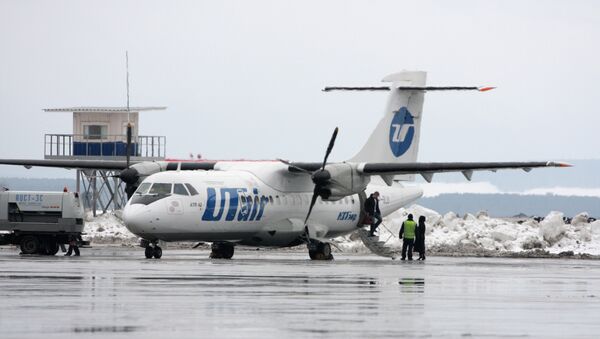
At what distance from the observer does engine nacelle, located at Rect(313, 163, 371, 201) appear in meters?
36.0

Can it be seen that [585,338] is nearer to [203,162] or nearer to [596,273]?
[596,273]

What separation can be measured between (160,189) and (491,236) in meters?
16.3

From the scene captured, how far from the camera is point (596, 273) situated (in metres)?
28.2

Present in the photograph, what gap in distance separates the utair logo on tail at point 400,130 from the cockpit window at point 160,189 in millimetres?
9881

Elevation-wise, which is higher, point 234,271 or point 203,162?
point 203,162

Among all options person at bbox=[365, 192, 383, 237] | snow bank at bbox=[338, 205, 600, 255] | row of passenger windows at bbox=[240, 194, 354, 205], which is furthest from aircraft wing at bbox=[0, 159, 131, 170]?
snow bank at bbox=[338, 205, 600, 255]

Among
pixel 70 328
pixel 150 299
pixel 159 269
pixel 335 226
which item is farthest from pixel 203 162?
pixel 70 328

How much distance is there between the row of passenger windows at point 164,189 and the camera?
33.3 meters

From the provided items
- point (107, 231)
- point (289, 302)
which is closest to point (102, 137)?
point (107, 231)

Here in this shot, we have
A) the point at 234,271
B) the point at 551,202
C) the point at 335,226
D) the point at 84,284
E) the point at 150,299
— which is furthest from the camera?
the point at 551,202

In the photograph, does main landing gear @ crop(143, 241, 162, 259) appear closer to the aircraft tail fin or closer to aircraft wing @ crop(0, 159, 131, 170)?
aircraft wing @ crop(0, 159, 131, 170)

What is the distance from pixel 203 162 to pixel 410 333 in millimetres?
25497

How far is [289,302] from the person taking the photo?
1789cm

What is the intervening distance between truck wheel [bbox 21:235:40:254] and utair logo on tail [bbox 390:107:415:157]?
11.6 meters
